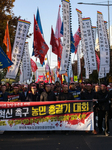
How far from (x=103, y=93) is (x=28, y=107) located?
2.70m

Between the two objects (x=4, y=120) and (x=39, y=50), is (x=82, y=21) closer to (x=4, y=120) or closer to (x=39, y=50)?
(x=39, y=50)

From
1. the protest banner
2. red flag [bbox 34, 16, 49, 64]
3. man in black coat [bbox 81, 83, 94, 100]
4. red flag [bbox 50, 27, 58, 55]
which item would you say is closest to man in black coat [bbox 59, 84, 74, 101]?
the protest banner

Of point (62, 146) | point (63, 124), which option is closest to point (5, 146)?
point (62, 146)

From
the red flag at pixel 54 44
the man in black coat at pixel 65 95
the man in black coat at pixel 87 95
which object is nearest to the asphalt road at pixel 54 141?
the man in black coat at pixel 65 95

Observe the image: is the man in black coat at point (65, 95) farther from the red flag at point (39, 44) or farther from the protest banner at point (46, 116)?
the red flag at point (39, 44)

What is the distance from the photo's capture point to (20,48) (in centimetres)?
1492

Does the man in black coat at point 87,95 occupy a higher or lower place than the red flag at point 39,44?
lower

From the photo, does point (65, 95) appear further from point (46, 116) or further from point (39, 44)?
point (39, 44)

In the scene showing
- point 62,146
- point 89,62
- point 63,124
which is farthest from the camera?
point 89,62

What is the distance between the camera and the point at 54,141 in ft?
23.8

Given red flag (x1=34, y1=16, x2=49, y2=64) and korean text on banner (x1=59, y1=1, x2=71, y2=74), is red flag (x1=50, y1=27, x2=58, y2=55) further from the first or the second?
korean text on banner (x1=59, y1=1, x2=71, y2=74)

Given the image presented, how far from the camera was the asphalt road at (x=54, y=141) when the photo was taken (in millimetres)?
6566

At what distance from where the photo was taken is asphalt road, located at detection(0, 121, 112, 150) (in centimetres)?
657

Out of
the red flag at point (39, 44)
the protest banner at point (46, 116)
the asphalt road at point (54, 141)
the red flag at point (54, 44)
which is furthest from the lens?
the red flag at point (54, 44)
